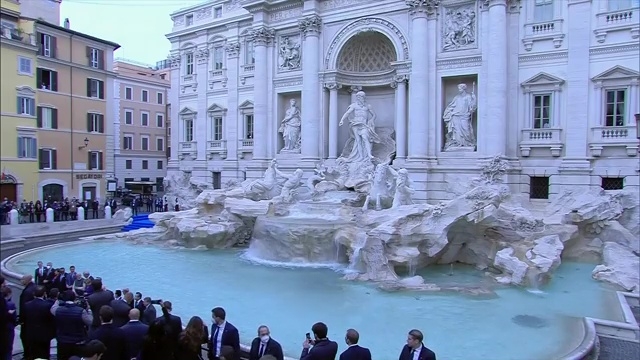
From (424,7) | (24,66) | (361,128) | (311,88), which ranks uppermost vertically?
(424,7)

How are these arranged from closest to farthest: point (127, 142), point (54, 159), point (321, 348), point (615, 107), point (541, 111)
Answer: point (321, 348) < point (615, 107) < point (541, 111) < point (54, 159) < point (127, 142)

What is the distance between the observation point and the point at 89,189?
2922 cm

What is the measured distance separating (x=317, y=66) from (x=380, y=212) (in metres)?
9.59

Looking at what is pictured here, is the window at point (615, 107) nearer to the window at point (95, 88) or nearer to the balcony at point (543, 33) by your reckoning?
the balcony at point (543, 33)

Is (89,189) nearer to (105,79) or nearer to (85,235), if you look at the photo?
(105,79)

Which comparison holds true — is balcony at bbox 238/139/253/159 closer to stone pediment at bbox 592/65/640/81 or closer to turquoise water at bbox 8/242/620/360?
turquoise water at bbox 8/242/620/360

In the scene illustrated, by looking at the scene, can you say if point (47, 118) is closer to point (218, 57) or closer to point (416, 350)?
point (218, 57)

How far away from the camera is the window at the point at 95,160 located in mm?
29031

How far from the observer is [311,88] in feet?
73.0

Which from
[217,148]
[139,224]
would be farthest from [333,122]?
[139,224]

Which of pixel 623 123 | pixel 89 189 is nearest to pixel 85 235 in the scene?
pixel 89 189

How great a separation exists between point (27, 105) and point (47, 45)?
4.68 meters

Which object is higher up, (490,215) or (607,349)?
(490,215)

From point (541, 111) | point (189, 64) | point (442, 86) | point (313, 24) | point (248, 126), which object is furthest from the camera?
point (189, 64)
